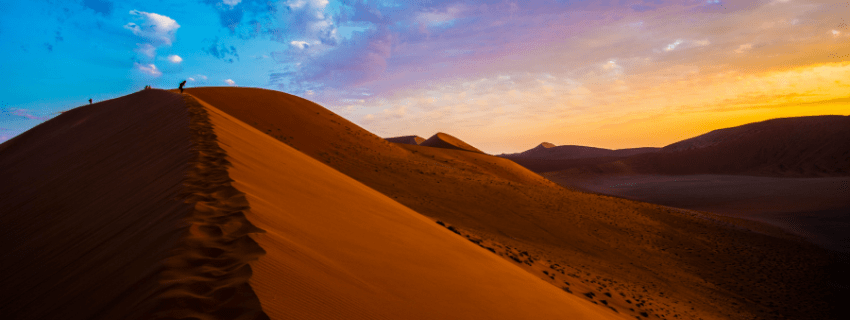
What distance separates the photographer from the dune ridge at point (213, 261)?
1862 millimetres

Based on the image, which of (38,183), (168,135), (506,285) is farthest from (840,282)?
(38,183)

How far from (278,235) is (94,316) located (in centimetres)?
111

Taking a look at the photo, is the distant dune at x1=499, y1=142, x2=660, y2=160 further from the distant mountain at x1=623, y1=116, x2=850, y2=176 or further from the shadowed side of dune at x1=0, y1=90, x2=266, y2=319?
the shadowed side of dune at x1=0, y1=90, x2=266, y2=319

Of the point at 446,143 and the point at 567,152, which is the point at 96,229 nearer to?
the point at 446,143

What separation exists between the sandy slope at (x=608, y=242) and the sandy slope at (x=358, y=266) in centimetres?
254

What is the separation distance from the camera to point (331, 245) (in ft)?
10.6

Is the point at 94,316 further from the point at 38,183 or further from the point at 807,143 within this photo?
the point at 807,143

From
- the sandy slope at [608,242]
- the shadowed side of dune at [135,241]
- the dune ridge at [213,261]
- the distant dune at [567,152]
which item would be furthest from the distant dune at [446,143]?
the distant dune at [567,152]

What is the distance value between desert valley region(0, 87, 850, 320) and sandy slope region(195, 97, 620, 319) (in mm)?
19

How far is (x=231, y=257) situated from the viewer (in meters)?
2.40

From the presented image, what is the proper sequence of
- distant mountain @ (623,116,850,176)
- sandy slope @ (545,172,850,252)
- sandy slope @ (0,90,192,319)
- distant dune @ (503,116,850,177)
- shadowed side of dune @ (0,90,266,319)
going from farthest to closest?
distant dune @ (503,116,850,177)
distant mountain @ (623,116,850,176)
sandy slope @ (545,172,850,252)
sandy slope @ (0,90,192,319)
shadowed side of dune @ (0,90,266,319)

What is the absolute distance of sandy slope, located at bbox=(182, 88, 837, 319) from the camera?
7992mm

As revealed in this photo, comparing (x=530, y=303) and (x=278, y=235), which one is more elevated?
(x=278, y=235)

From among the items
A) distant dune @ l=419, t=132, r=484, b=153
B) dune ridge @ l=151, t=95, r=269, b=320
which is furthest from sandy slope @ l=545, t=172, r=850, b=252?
dune ridge @ l=151, t=95, r=269, b=320
